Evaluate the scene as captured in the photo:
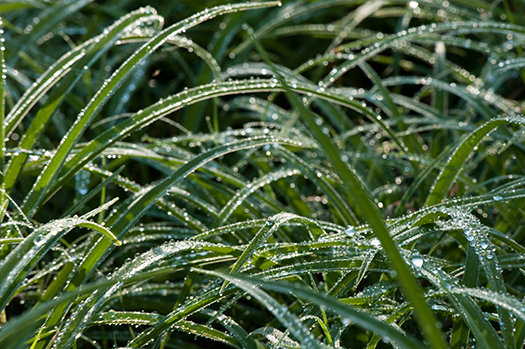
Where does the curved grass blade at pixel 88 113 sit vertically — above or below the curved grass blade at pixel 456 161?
above

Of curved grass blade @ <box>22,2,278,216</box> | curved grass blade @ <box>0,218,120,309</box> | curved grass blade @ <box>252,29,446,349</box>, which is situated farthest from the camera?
curved grass blade @ <box>22,2,278,216</box>

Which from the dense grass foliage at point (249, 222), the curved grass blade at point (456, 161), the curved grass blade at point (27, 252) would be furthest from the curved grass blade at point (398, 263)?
the curved grass blade at point (456, 161)

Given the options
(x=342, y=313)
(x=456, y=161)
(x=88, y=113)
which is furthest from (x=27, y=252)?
(x=456, y=161)

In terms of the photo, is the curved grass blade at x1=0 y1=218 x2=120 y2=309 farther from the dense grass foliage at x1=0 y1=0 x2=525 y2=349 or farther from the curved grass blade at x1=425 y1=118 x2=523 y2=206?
the curved grass blade at x1=425 y1=118 x2=523 y2=206

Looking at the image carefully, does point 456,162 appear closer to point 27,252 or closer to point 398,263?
point 398,263

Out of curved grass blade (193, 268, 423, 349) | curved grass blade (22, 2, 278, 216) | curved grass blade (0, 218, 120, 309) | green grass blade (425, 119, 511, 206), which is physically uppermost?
curved grass blade (22, 2, 278, 216)

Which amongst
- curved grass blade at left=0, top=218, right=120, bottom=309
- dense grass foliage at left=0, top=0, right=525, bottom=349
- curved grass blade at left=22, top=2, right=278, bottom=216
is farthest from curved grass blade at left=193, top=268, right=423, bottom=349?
curved grass blade at left=22, top=2, right=278, bottom=216

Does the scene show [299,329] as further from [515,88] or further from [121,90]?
[515,88]

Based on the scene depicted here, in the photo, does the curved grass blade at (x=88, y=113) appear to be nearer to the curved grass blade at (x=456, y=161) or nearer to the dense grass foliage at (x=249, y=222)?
the dense grass foliage at (x=249, y=222)
